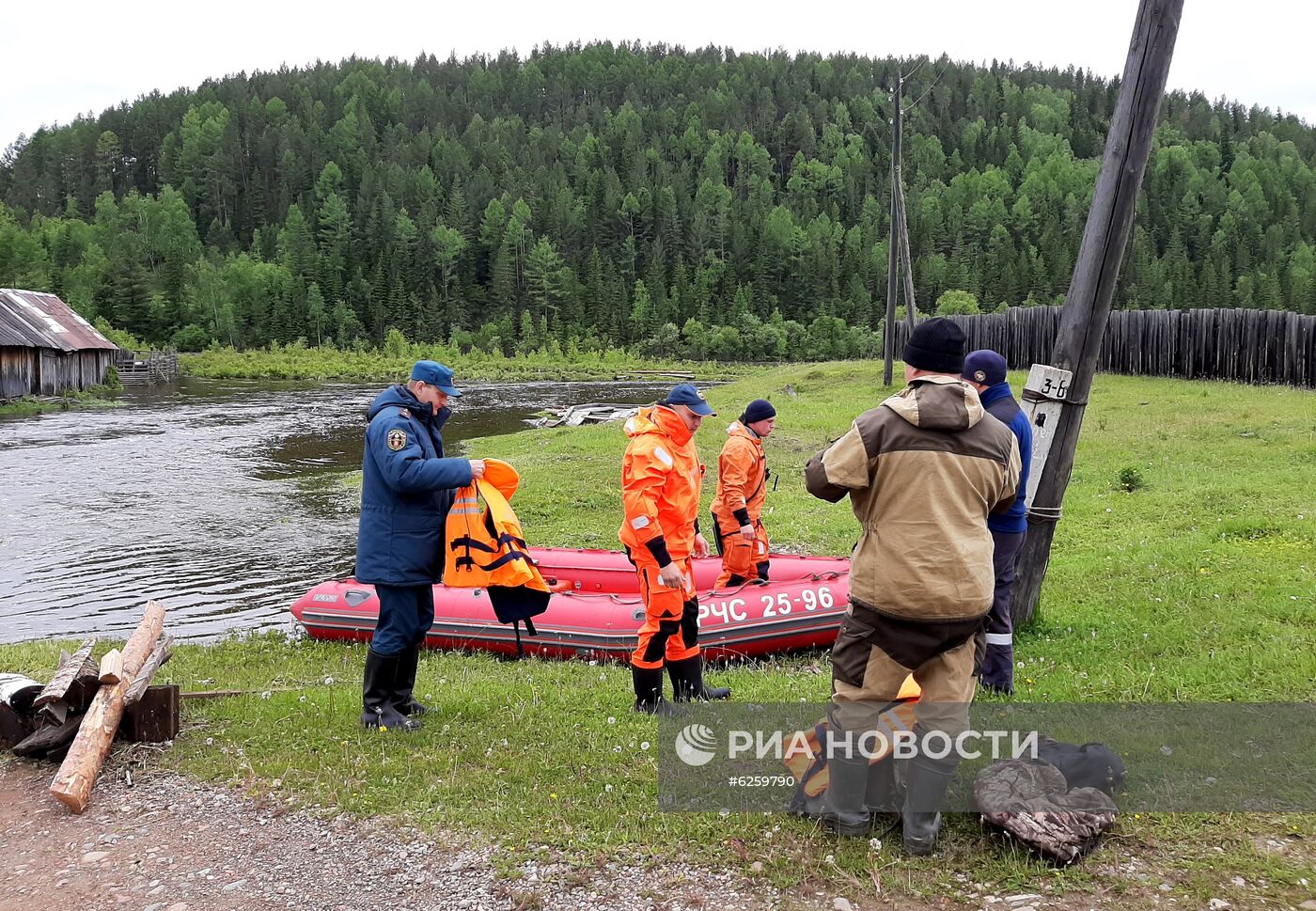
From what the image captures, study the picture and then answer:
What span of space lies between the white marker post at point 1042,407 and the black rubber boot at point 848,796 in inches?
130

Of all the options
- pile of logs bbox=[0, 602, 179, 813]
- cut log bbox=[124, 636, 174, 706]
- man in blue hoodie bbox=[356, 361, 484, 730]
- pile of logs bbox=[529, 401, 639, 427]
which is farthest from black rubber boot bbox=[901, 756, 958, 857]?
pile of logs bbox=[529, 401, 639, 427]

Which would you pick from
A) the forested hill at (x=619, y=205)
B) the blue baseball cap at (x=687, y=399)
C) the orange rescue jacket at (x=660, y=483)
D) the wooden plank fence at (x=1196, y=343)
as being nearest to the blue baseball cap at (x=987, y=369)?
the blue baseball cap at (x=687, y=399)

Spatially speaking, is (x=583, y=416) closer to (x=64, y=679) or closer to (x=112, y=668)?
(x=112, y=668)

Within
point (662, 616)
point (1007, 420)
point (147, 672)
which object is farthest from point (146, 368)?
point (1007, 420)

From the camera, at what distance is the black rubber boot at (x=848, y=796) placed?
4359 mm

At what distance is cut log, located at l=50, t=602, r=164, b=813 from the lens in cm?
507

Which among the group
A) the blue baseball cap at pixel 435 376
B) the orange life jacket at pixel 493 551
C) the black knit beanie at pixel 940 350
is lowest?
the orange life jacket at pixel 493 551

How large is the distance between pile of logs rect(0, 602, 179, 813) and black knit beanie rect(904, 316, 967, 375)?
512 centimetres

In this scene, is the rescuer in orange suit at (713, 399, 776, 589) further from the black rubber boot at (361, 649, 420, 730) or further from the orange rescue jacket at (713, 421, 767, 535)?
the black rubber boot at (361, 649, 420, 730)

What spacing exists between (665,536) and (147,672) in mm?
3584

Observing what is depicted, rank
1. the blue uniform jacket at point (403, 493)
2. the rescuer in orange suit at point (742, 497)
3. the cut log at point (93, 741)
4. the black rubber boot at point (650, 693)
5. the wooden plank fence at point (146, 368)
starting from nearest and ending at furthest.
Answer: the cut log at point (93, 741), the blue uniform jacket at point (403, 493), the black rubber boot at point (650, 693), the rescuer in orange suit at point (742, 497), the wooden plank fence at point (146, 368)

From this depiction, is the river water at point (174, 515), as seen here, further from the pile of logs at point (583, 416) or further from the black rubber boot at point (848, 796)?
the black rubber boot at point (848, 796)

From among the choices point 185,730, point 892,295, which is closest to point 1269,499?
point 185,730

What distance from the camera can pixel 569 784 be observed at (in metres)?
5.18
